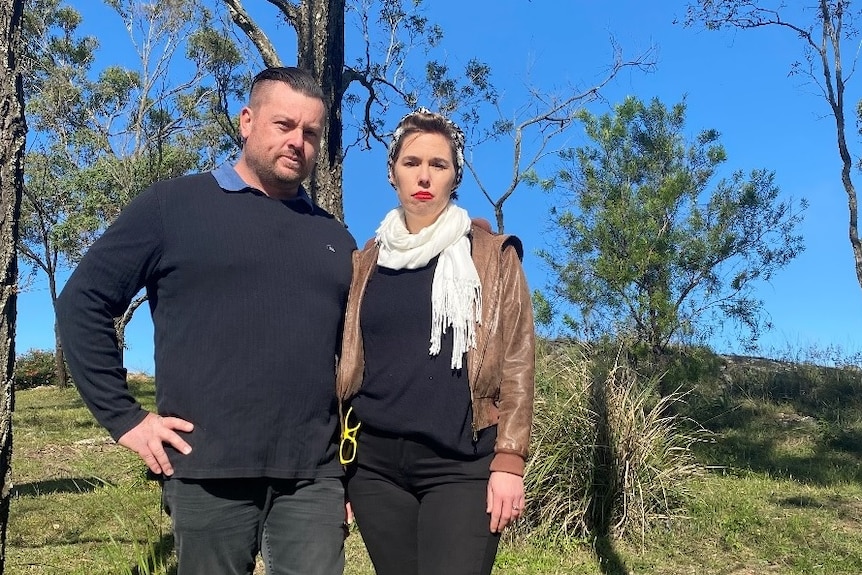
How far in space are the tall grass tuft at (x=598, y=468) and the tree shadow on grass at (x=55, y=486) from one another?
4154 mm

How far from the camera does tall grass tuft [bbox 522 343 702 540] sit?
561cm

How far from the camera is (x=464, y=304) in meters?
2.16

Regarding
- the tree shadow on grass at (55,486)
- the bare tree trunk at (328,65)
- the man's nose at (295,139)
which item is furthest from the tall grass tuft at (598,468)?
the tree shadow on grass at (55,486)

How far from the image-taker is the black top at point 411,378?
7.11ft

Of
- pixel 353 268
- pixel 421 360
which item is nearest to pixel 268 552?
pixel 421 360

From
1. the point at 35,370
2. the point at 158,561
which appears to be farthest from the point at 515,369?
the point at 35,370

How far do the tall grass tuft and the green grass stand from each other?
119 millimetres

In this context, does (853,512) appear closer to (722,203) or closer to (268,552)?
(268,552)

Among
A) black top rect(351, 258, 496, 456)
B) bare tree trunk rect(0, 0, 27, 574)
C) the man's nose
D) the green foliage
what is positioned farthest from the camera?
the green foliage

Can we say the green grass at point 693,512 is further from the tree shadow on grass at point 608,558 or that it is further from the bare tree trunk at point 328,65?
the bare tree trunk at point 328,65

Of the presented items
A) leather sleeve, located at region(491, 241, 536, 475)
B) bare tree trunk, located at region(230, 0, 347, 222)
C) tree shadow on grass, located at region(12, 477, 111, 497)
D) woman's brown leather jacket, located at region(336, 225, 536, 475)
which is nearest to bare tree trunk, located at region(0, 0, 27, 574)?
woman's brown leather jacket, located at region(336, 225, 536, 475)

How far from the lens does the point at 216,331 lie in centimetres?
213

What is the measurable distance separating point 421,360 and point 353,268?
418 mm

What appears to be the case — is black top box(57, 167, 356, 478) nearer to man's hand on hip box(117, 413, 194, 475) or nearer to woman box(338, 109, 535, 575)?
man's hand on hip box(117, 413, 194, 475)
